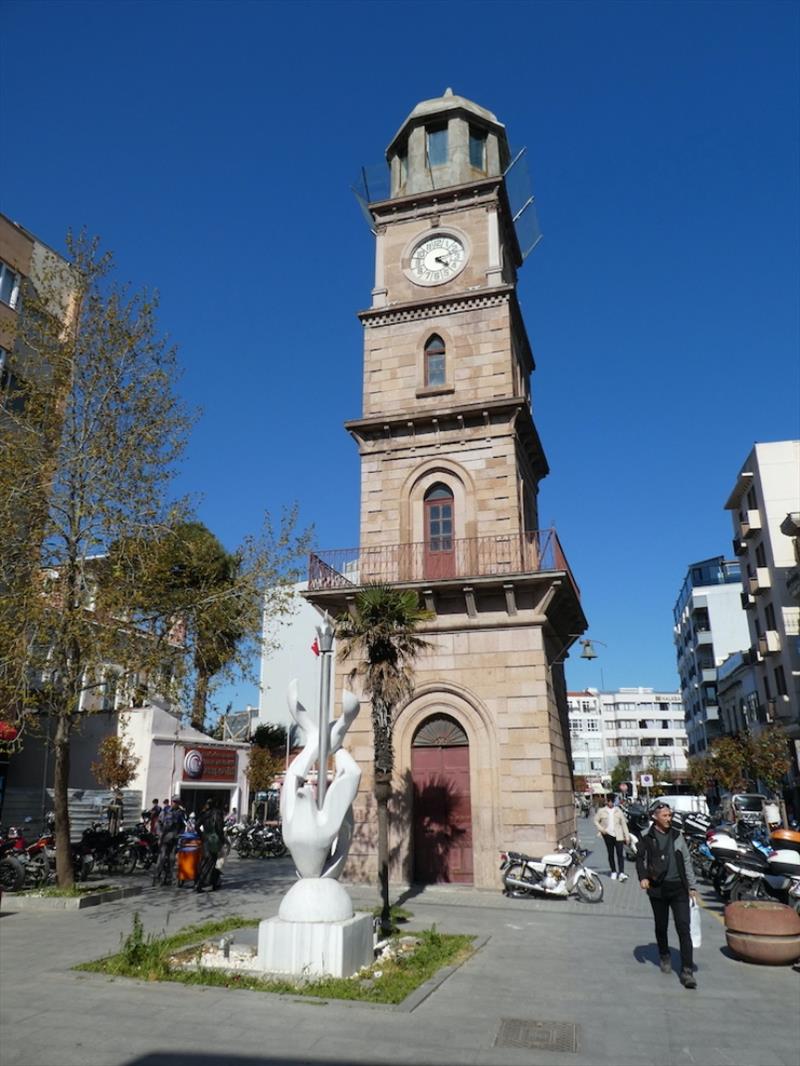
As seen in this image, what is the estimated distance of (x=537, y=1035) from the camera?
6.47 meters

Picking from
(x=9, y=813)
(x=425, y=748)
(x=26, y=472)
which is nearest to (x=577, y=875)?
(x=425, y=748)

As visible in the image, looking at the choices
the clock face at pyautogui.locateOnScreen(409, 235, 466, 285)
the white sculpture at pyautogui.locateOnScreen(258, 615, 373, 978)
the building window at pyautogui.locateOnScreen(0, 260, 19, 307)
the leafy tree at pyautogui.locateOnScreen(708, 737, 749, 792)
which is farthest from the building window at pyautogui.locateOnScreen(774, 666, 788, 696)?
the building window at pyautogui.locateOnScreen(0, 260, 19, 307)

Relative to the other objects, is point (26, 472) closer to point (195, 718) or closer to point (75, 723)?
point (75, 723)

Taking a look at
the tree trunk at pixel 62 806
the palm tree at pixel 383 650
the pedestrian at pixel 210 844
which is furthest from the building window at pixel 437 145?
the pedestrian at pixel 210 844

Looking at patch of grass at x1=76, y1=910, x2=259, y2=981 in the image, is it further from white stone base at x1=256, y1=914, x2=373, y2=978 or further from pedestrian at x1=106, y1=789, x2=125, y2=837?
pedestrian at x1=106, y1=789, x2=125, y2=837

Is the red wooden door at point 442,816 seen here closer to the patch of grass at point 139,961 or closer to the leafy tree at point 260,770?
the patch of grass at point 139,961

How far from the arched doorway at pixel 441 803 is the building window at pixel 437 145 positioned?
58.1 ft

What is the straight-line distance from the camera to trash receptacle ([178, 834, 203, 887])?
1627cm

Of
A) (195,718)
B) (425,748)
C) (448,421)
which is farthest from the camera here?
(448,421)

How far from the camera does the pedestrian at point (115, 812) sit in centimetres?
2283

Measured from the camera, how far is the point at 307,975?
8.01 meters

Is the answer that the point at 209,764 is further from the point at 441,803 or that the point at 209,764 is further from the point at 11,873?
the point at 441,803

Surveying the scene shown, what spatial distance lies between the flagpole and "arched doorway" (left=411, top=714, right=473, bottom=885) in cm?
785

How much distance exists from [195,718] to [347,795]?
7834 millimetres
